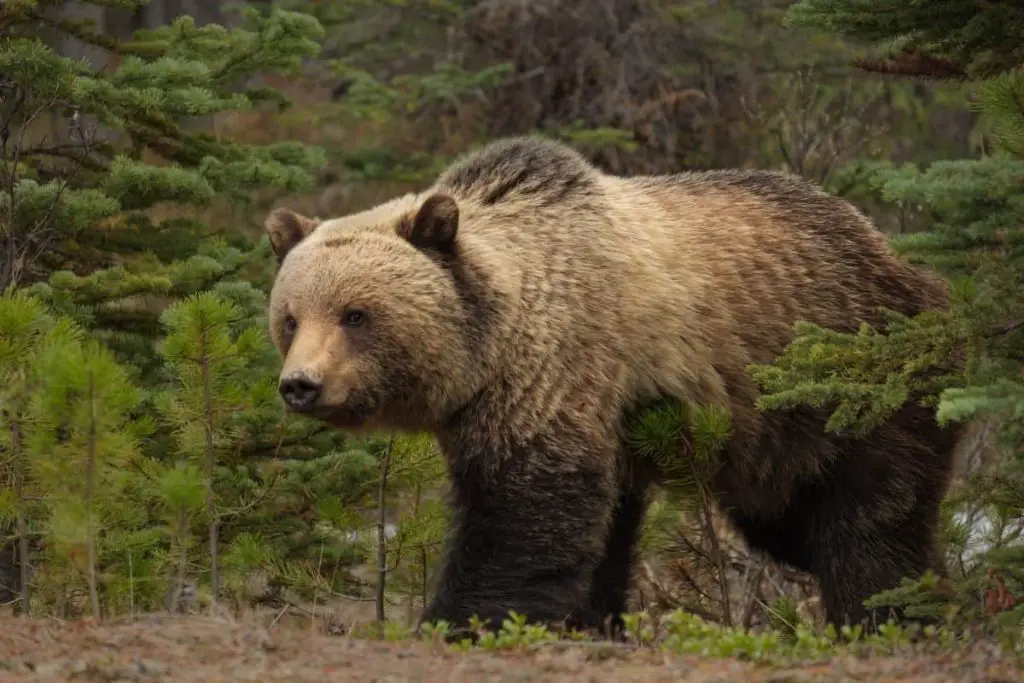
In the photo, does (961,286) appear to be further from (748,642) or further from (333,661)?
(333,661)

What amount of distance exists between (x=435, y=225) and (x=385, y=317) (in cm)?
47

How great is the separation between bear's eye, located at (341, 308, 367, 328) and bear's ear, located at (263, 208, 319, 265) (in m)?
0.77

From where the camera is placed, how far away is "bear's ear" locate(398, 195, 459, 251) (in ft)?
21.4

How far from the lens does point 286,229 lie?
702 cm

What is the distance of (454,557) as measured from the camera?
6.42 meters

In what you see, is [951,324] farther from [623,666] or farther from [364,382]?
[364,382]

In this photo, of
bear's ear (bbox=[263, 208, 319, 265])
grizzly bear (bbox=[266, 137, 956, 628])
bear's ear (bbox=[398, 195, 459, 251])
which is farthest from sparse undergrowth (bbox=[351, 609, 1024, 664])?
bear's ear (bbox=[263, 208, 319, 265])

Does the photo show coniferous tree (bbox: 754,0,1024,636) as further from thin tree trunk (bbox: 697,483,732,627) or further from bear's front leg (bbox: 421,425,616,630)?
thin tree trunk (bbox: 697,483,732,627)

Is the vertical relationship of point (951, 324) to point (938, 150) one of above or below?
above

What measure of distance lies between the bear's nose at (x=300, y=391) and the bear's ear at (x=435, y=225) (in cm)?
90

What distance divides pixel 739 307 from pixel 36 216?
3495mm

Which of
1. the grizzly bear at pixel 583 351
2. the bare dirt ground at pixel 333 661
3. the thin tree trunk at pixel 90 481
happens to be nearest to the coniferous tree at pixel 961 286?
the bare dirt ground at pixel 333 661

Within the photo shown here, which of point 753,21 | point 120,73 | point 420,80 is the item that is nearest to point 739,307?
point 120,73

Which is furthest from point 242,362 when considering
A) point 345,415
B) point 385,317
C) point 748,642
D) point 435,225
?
point 748,642
